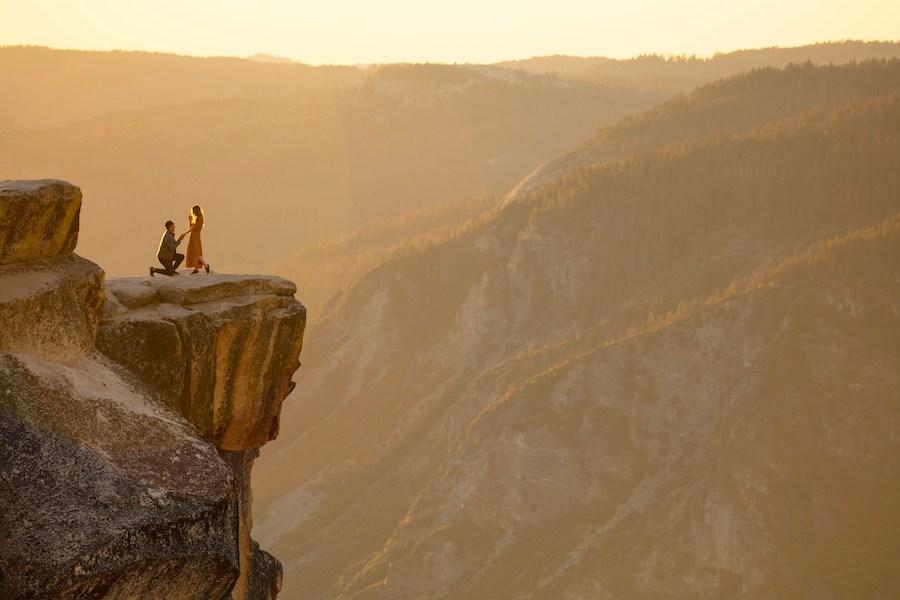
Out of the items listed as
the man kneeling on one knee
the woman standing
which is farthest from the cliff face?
the woman standing

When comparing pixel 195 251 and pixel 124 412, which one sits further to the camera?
pixel 195 251

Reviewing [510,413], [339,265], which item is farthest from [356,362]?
[339,265]

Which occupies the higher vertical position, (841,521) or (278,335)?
(278,335)

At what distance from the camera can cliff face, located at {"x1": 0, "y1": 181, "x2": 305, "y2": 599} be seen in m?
18.1

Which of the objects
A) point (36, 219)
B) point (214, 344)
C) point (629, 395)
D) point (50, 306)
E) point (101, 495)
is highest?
point (36, 219)

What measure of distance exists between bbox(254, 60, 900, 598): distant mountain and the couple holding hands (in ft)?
204

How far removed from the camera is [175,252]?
91.3 feet

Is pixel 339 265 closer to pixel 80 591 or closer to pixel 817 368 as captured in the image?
pixel 817 368

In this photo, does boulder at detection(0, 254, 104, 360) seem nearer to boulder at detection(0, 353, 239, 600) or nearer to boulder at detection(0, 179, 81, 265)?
boulder at detection(0, 179, 81, 265)

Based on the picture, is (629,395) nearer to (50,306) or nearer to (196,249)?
(196,249)

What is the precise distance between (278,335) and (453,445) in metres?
82.8

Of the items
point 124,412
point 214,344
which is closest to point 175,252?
point 214,344

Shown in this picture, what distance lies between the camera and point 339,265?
182 m

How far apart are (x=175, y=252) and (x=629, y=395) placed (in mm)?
78341
